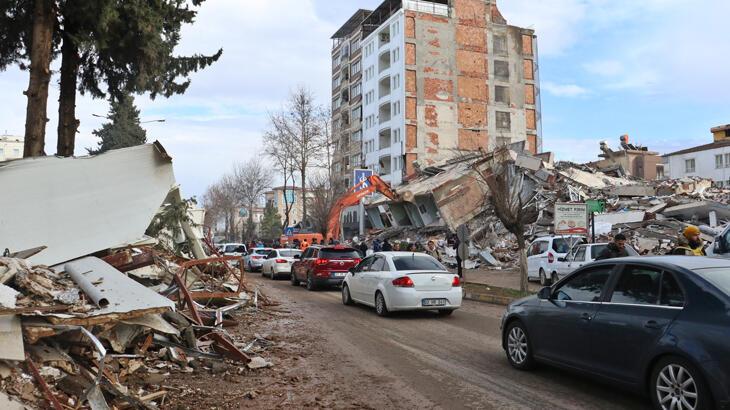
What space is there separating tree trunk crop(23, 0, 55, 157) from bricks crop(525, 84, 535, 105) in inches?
2702

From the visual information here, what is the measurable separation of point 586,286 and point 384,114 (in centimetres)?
6795

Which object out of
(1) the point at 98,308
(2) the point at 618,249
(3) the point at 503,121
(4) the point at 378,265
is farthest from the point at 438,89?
(1) the point at 98,308

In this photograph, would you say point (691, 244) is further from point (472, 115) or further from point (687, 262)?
point (472, 115)

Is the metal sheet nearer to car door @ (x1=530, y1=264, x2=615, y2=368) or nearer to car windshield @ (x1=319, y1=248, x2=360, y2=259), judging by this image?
car door @ (x1=530, y1=264, x2=615, y2=368)

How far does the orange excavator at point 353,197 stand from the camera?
31298mm

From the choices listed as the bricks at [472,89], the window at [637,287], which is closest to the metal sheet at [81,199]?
the window at [637,287]

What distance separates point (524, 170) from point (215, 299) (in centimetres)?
2887

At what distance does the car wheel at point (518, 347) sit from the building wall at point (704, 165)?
5847 centimetres

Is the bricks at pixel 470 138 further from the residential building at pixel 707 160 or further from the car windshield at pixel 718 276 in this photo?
the car windshield at pixel 718 276

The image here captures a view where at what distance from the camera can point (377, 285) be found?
516 inches

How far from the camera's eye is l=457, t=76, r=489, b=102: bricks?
7156cm

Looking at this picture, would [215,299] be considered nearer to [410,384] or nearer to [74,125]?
[410,384]

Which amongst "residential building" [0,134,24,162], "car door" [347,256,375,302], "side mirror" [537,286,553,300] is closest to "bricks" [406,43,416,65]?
"car door" [347,256,375,302]

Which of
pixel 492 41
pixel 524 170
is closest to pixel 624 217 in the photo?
pixel 524 170
